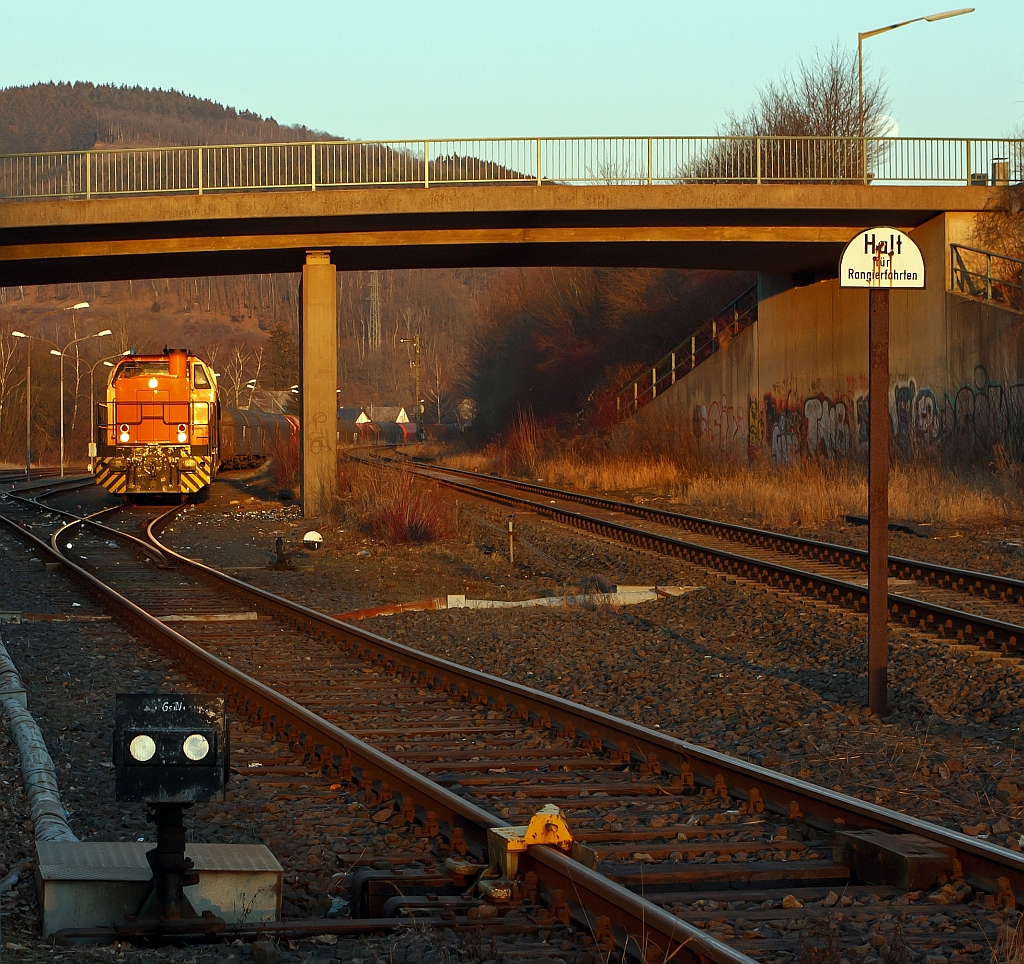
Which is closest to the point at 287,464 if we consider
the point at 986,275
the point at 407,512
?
the point at 407,512

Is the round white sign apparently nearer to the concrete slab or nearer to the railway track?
the railway track

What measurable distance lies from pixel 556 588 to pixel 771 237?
12.8 meters

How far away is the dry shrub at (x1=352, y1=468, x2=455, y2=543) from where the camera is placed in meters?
20.0

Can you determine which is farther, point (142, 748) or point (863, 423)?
point (863, 423)

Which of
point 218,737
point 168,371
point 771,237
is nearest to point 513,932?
point 218,737

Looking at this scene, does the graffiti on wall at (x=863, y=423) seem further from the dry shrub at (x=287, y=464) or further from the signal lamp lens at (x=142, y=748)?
the signal lamp lens at (x=142, y=748)

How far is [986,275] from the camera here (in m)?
25.4

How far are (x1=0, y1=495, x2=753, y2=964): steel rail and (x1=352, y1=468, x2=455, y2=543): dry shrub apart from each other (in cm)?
676

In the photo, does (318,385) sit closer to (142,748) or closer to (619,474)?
(619,474)

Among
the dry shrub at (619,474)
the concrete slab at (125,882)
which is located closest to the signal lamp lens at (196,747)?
the concrete slab at (125,882)

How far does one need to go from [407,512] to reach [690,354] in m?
23.9

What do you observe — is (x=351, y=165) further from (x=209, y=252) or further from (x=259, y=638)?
(x=259, y=638)

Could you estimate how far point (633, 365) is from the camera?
4578 cm

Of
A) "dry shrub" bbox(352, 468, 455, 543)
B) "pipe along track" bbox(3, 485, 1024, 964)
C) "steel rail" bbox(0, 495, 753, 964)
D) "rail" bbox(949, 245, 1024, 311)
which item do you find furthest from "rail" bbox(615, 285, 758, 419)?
"pipe along track" bbox(3, 485, 1024, 964)
